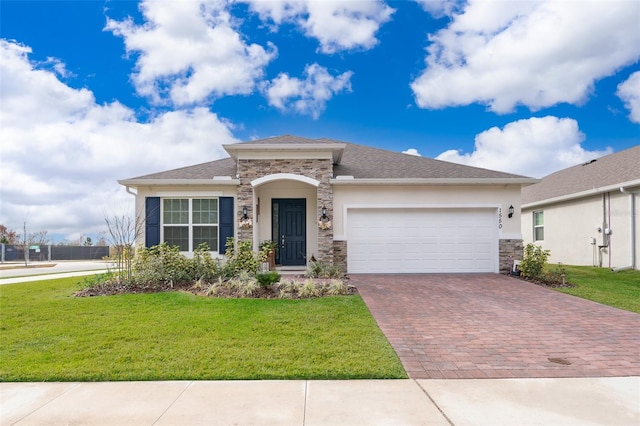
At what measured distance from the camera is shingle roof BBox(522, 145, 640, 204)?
569 inches

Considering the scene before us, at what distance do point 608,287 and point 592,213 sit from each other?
21.1 feet

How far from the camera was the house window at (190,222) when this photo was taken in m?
12.1

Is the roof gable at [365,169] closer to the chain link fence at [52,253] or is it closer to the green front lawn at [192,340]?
the green front lawn at [192,340]

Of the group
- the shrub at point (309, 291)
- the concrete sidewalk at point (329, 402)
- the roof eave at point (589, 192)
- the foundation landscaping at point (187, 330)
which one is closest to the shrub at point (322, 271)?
the foundation landscaping at point (187, 330)

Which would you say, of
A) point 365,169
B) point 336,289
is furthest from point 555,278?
point 336,289

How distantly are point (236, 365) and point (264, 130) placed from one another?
13.6 metres

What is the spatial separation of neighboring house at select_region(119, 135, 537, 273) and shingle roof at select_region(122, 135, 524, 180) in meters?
0.07

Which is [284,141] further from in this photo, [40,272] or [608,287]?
[40,272]

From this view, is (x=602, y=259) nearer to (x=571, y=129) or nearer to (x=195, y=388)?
(x=571, y=129)

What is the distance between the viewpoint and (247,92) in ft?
48.7

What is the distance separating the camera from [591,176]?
1661 centimetres

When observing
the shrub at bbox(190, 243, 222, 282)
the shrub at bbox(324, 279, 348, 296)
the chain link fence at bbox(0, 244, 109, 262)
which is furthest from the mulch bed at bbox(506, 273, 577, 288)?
the chain link fence at bbox(0, 244, 109, 262)

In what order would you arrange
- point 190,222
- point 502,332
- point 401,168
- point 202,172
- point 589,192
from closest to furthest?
point 502,332 < point 190,222 < point 202,172 < point 401,168 < point 589,192

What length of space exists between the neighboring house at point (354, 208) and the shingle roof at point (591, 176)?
239cm
